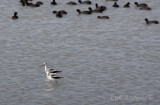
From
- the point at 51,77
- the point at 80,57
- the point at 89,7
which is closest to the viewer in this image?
the point at 51,77

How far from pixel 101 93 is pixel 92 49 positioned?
29.4ft

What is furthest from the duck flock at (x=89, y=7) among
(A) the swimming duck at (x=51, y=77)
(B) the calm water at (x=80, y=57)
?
(A) the swimming duck at (x=51, y=77)

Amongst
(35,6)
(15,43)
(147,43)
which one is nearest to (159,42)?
(147,43)

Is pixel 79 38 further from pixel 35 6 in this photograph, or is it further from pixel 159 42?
pixel 35 6

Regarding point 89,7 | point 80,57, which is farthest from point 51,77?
point 89,7

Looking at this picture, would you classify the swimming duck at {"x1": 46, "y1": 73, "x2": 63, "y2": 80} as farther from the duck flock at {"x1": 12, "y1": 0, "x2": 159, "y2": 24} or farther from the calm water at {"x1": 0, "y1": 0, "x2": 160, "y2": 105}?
the duck flock at {"x1": 12, "y1": 0, "x2": 159, "y2": 24}

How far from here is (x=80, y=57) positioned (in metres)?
34.2

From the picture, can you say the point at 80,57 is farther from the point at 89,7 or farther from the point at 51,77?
the point at 89,7

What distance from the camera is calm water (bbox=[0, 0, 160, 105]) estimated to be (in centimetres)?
2742

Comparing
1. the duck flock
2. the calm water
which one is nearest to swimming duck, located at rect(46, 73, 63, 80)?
the calm water

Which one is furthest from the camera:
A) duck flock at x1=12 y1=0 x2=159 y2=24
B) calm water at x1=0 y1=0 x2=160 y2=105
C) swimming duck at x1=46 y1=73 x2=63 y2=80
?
duck flock at x1=12 y1=0 x2=159 y2=24

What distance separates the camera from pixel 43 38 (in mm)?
39500

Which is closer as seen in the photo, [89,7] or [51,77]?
[51,77]

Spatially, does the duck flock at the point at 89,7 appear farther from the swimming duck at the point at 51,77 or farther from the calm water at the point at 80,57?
the swimming duck at the point at 51,77
